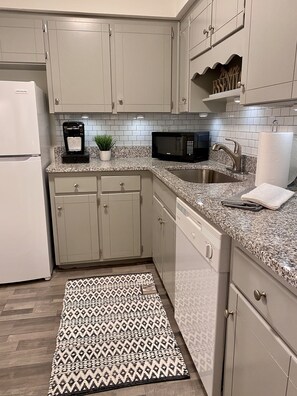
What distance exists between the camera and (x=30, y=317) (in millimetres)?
2096

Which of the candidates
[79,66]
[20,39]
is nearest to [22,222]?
[79,66]

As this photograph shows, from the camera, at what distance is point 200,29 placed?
2180mm

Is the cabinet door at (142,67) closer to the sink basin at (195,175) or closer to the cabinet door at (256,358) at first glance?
the sink basin at (195,175)

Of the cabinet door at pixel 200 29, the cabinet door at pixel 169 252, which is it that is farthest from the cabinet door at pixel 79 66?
the cabinet door at pixel 169 252

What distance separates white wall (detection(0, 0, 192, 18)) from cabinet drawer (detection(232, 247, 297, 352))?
2220mm

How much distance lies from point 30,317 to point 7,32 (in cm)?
231

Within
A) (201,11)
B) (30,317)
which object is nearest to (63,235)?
(30,317)

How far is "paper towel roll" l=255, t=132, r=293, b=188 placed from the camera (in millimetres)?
1505

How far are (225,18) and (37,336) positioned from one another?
7.60ft

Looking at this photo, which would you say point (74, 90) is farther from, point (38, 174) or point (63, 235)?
point (63, 235)

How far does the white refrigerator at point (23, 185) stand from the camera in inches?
86.5

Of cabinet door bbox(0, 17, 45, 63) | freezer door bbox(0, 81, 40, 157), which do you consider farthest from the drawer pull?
cabinet door bbox(0, 17, 45, 63)

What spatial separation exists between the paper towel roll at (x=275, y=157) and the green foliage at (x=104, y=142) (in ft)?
5.46

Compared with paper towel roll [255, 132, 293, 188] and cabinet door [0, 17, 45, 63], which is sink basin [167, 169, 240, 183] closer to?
paper towel roll [255, 132, 293, 188]
